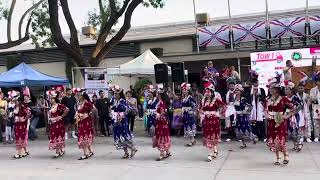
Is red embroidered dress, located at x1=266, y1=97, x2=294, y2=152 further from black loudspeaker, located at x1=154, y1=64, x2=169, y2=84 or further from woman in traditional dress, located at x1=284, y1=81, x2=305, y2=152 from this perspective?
black loudspeaker, located at x1=154, y1=64, x2=169, y2=84

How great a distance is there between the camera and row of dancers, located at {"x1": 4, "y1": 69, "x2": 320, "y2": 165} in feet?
31.9

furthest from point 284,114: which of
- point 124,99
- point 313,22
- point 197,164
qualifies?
point 313,22

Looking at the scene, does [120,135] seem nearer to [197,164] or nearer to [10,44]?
[197,164]

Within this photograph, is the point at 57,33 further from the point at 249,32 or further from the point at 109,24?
Result: the point at 249,32

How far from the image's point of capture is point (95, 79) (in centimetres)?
1609

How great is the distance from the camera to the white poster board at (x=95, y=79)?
16.1 m

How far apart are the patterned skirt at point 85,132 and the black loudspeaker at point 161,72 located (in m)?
4.25

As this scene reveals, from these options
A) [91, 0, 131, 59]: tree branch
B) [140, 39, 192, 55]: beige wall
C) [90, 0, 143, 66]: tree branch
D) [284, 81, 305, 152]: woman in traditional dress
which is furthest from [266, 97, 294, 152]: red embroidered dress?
[140, 39, 192, 55]: beige wall

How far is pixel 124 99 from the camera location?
11117 millimetres

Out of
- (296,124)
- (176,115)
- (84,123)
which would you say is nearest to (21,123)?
(84,123)

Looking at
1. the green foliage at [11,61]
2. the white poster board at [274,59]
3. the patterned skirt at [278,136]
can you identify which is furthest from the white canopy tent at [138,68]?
the green foliage at [11,61]

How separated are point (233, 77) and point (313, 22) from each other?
9.11m

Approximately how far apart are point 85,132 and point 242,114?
3976 millimetres

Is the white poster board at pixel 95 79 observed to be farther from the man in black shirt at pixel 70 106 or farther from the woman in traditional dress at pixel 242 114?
the woman in traditional dress at pixel 242 114
